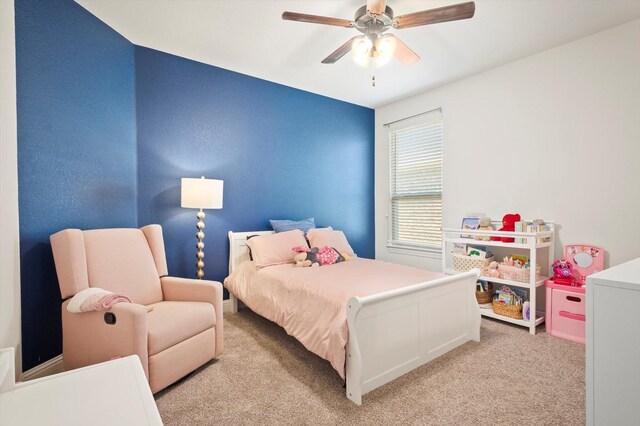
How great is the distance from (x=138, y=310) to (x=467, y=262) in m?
3.03

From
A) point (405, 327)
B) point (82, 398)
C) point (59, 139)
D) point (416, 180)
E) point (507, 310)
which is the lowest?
point (507, 310)

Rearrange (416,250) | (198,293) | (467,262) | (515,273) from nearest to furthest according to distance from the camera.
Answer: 1. (198,293)
2. (515,273)
3. (467,262)
4. (416,250)

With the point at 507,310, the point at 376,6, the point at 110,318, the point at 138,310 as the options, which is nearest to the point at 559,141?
the point at 507,310

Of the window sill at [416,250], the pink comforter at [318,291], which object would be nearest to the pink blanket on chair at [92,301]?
the pink comforter at [318,291]

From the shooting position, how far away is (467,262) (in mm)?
3270

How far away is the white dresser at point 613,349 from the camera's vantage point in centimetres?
98

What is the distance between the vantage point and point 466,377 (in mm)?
1963

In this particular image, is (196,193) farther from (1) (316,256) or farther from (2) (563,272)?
(2) (563,272)

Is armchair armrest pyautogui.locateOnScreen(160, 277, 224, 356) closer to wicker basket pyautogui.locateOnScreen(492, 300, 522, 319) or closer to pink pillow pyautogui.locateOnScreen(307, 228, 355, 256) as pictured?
pink pillow pyautogui.locateOnScreen(307, 228, 355, 256)

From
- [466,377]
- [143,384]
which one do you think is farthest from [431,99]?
[143,384]

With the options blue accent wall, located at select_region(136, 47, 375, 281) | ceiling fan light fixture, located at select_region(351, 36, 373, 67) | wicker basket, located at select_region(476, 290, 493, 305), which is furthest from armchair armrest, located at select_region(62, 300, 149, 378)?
wicker basket, located at select_region(476, 290, 493, 305)

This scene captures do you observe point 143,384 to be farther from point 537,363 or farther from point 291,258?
point 537,363

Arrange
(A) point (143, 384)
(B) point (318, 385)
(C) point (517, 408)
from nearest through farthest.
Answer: (A) point (143, 384) < (C) point (517, 408) < (B) point (318, 385)

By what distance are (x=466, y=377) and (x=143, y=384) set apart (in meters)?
1.89
